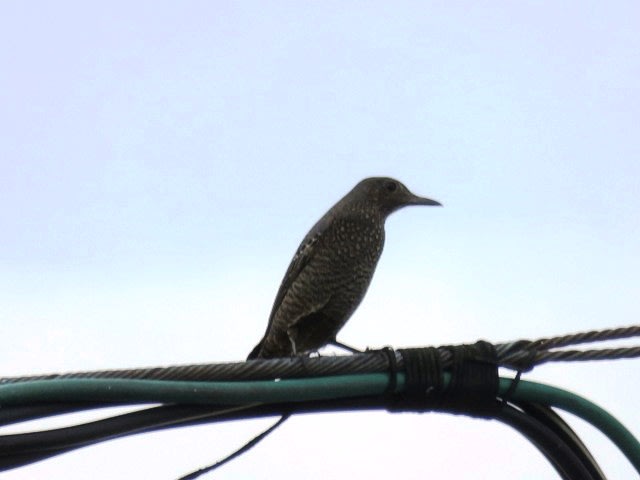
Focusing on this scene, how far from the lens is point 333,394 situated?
4520 mm

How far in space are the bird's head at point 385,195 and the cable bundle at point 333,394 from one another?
12.7 ft

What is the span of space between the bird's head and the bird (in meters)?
0.09

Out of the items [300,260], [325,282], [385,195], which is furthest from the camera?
[385,195]

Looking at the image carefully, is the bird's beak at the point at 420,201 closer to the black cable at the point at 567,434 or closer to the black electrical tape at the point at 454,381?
the black electrical tape at the point at 454,381

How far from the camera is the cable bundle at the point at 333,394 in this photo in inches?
166

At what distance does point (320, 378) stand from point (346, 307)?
358 centimetres

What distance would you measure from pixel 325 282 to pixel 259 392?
370 centimetres

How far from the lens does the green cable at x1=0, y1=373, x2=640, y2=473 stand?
4180 mm

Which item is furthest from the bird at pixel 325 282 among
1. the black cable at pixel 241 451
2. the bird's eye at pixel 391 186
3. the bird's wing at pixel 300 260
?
the black cable at pixel 241 451

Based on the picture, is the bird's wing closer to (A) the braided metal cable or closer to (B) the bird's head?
(B) the bird's head

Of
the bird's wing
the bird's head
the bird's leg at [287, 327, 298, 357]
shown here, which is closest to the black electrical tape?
the bird's leg at [287, 327, 298, 357]

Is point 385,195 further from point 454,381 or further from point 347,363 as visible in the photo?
point 347,363

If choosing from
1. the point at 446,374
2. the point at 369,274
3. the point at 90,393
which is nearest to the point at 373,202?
the point at 369,274

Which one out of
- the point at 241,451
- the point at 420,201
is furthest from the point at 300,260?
the point at 241,451
